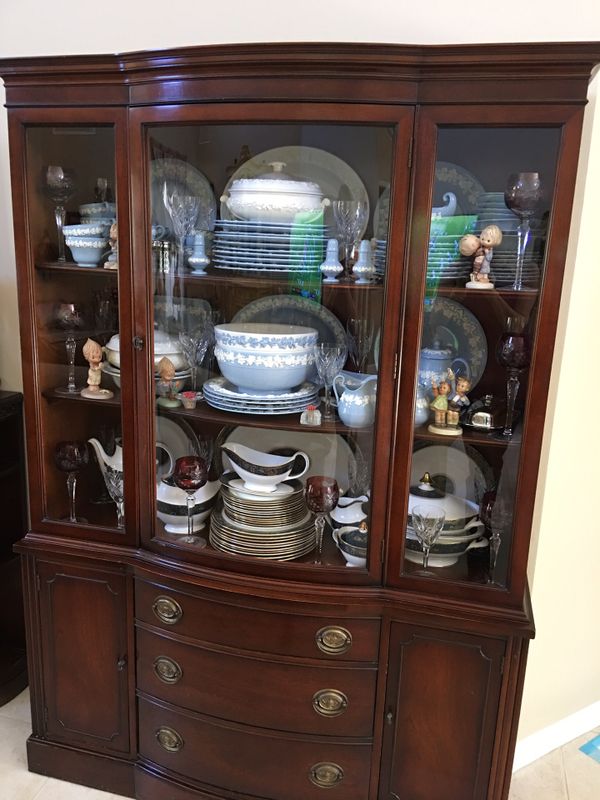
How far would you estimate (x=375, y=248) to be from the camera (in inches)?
55.3

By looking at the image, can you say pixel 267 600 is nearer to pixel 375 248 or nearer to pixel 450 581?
pixel 450 581

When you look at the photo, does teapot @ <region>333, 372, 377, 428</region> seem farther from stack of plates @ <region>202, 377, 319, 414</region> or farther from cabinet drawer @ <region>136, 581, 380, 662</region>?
cabinet drawer @ <region>136, 581, 380, 662</region>

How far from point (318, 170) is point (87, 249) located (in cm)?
60

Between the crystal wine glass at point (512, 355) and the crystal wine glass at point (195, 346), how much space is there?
69cm

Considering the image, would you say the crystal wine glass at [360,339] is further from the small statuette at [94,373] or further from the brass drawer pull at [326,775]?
the brass drawer pull at [326,775]

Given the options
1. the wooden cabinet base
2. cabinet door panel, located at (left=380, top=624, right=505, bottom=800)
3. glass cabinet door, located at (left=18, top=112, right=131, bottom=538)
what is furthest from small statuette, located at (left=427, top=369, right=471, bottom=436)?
the wooden cabinet base

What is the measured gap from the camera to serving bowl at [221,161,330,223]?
1478mm

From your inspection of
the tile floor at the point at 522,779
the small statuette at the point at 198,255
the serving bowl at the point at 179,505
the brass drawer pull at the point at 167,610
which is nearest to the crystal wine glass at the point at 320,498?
the serving bowl at the point at 179,505

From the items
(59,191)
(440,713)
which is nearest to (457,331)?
(440,713)

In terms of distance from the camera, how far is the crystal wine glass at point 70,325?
164 cm

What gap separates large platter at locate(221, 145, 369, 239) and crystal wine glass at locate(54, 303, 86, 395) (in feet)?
1.75

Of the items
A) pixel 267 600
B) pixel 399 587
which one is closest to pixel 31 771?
pixel 267 600

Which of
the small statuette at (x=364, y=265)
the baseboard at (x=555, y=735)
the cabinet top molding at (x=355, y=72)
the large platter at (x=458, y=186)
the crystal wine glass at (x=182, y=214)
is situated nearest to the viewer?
the cabinet top molding at (x=355, y=72)

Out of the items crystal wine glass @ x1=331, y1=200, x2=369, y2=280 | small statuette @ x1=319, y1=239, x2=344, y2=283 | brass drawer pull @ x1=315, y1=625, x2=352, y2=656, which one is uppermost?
crystal wine glass @ x1=331, y1=200, x2=369, y2=280
